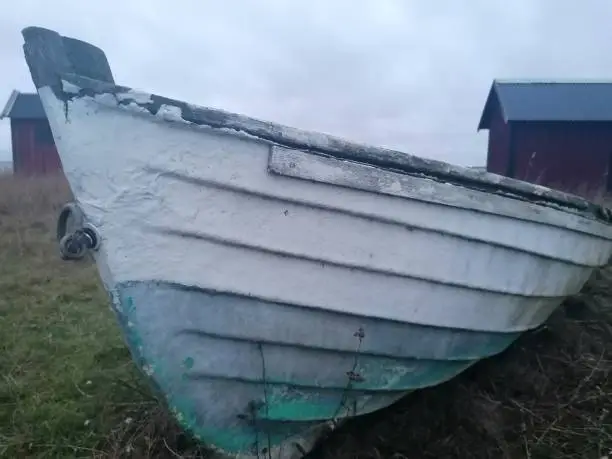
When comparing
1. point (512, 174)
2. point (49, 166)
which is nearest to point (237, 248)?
point (512, 174)

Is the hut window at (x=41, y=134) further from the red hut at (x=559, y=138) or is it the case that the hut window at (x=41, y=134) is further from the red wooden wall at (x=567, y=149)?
the red wooden wall at (x=567, y=149)

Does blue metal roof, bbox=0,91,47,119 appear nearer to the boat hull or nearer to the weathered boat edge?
the weathered boat edge

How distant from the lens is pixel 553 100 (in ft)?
52.6

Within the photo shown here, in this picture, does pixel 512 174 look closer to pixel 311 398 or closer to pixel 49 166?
pixel 311 398

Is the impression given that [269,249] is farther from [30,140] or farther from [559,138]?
[30,140]

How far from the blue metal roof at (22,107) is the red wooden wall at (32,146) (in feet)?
0.69

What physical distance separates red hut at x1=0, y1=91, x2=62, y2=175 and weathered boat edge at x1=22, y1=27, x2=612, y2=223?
21065 mm

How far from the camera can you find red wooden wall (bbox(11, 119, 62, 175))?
21328 mm

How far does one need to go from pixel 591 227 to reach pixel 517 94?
48.7 feet

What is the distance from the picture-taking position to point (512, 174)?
15.5 metres

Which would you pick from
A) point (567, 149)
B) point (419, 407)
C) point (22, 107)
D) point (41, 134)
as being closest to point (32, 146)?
point (41, 134)

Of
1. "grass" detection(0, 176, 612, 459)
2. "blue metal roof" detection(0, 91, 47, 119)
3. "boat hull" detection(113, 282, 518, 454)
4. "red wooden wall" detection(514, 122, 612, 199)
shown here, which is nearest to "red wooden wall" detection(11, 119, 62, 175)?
"blue metal roof" detection(0, 91, 47, 119)

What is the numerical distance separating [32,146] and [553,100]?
18629 millimetres

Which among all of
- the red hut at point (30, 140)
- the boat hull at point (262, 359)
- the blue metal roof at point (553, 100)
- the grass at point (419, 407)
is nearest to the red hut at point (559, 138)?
the blue metal roof at point (553, 100)
